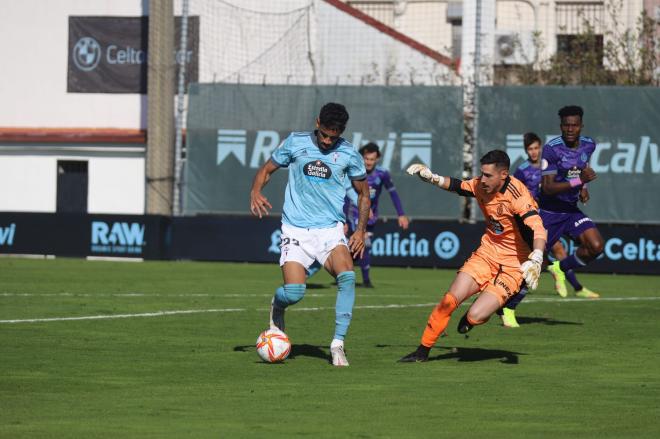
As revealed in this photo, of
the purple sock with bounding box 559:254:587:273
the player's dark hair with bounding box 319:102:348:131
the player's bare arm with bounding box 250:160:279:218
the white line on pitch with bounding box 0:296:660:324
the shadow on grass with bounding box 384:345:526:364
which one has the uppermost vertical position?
the player's dark hair with bounding box 319:102:348:131

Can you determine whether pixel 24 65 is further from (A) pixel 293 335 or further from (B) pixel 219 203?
(A) pixel 293 335

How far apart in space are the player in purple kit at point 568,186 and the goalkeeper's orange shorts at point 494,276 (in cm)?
325

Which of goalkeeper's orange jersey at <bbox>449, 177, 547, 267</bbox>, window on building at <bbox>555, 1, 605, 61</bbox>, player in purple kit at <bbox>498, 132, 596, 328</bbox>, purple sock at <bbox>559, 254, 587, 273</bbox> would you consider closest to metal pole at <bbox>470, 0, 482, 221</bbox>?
window on building at <bbox>555, 1, 605, 61</bbox>

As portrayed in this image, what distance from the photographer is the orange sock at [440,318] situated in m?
12.0

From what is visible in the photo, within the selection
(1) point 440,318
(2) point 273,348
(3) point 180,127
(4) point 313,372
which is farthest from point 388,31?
(4) point 313,372

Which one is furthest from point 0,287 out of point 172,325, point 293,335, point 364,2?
point 364,2

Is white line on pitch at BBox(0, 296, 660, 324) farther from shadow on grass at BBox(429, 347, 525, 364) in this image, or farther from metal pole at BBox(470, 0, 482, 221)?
metal pole at BBox(470, 0, 482, 221)

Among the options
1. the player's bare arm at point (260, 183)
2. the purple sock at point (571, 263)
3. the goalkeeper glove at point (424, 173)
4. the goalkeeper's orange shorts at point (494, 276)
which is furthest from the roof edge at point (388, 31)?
the player's bare arm at point (260, 183)

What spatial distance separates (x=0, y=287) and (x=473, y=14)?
49.4ft

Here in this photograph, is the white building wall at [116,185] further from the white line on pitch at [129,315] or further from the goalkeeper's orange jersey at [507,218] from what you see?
the goalkeeper's orange jersey at [507,218]

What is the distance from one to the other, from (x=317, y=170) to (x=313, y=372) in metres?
1.83

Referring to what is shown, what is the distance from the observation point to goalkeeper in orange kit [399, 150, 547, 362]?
1215cm

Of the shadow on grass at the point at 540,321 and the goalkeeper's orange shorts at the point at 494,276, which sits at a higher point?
the goalkeeper's orange shorts at the point at 494,276

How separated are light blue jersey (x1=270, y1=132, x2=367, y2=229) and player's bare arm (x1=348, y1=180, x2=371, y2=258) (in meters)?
0.22
